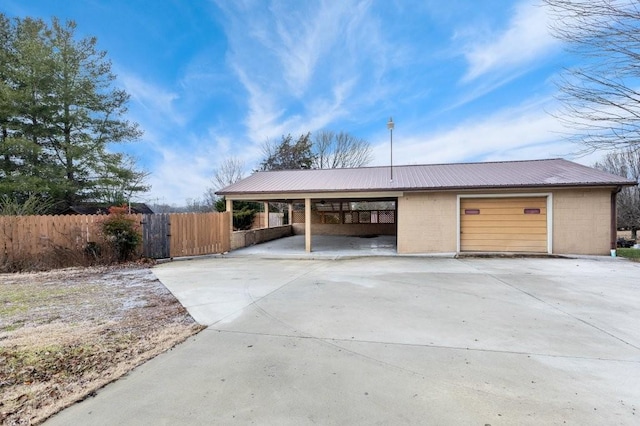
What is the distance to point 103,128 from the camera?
16.8 m

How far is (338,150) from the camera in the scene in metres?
31.3

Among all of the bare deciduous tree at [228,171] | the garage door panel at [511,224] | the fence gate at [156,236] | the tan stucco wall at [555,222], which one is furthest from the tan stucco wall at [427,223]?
the bare deciduous tree at [228,171]

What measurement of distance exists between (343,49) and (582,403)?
1678cm

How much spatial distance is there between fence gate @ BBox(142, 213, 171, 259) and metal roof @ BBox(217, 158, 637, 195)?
2481 millimetres

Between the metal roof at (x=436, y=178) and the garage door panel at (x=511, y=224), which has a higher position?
the metal roof at (x=436, y=178)

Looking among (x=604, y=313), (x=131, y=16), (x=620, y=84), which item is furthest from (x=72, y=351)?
(x=131, y=16)

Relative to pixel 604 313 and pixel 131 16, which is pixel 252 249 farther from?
pixel 604 313

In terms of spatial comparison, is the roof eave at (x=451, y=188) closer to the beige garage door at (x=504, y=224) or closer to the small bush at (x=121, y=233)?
the beige garage door at (x=504, y=224)

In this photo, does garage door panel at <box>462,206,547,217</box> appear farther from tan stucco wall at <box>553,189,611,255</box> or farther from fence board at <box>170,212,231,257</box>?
fence board at <box>170,212,231,257</box>

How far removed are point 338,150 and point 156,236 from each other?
75.6ft

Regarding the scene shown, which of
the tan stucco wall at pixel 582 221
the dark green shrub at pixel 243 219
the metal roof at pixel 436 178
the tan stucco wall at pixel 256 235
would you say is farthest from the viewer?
the dark green shrub at pixel 243 219

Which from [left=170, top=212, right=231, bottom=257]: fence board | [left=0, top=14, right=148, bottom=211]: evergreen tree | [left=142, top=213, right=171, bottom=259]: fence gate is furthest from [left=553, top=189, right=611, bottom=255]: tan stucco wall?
[left=0, top=14, right=148, bottom=211]: evergreen tree

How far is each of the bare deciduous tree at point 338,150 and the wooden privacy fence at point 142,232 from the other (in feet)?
66.0

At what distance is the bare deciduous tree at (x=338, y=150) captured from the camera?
3092 cm
